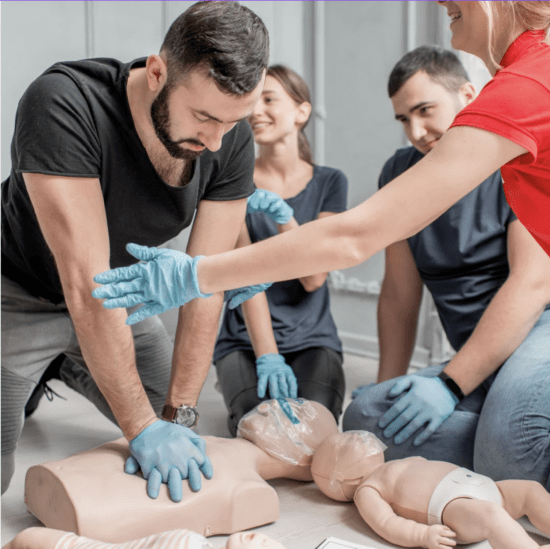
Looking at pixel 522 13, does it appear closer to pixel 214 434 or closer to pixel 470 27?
pixel 470 27

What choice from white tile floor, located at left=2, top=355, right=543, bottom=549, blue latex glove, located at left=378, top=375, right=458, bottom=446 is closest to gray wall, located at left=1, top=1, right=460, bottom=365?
white tile floor, located at left=2, top=355, right=543, bottom=549

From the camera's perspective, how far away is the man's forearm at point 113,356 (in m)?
1.28

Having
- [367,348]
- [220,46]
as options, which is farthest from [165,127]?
[367,348]

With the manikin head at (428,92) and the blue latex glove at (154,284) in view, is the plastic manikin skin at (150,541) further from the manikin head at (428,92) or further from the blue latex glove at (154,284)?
the manikin head at (428,92)

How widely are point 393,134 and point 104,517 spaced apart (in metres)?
2.26

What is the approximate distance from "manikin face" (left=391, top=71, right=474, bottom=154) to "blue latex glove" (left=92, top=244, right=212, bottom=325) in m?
0.99

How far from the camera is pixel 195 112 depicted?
4.12ft

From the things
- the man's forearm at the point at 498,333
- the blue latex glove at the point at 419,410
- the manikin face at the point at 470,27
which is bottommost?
the blue latex glove at the point at 419,410

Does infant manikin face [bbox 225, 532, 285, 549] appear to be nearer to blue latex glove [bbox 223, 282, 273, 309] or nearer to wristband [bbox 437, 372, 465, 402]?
blue latex glove [bbox 223, 282, 273, 309]

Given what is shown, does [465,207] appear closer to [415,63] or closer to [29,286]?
[415,63]

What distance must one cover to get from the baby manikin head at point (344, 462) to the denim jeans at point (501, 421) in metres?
0.22

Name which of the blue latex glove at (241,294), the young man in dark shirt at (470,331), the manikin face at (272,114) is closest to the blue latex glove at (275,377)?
the young man in dark shirt at (470,331)

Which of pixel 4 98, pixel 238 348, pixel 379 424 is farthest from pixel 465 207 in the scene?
pixel 4 98

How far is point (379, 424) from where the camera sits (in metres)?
1.62
